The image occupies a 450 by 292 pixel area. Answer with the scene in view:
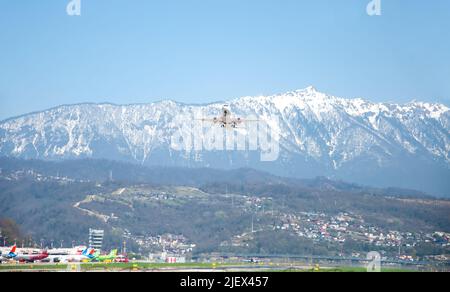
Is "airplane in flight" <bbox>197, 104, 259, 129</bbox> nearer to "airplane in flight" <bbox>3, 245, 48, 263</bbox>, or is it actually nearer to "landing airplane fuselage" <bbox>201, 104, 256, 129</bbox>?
"landing airplane fuselage" <bbox>201, 104, 256, 129</bbox>

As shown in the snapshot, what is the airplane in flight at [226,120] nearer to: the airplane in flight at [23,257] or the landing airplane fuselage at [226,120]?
the landing airplane fuselage at [226,120]

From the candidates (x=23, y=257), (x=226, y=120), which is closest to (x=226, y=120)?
(x=226, y=120)

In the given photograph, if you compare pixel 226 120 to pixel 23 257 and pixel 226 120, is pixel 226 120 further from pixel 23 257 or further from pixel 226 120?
pixel 23 257

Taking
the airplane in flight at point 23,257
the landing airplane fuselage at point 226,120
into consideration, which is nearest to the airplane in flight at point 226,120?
the landing airplane fuselage at point 226,120

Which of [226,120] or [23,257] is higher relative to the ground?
[226,120]

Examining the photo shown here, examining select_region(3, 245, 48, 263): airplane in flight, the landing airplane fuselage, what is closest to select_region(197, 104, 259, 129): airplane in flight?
the landing airplane fuselage

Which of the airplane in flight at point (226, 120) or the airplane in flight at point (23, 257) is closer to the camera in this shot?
the airplane in flight at point (226, 120)

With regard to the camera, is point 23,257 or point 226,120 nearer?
point 226,120

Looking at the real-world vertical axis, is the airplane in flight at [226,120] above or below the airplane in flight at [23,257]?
above

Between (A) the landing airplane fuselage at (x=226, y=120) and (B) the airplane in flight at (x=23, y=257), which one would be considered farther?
(B) the airplane in flight at (x=23, y=257)

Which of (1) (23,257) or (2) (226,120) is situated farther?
(1) (23,257)
